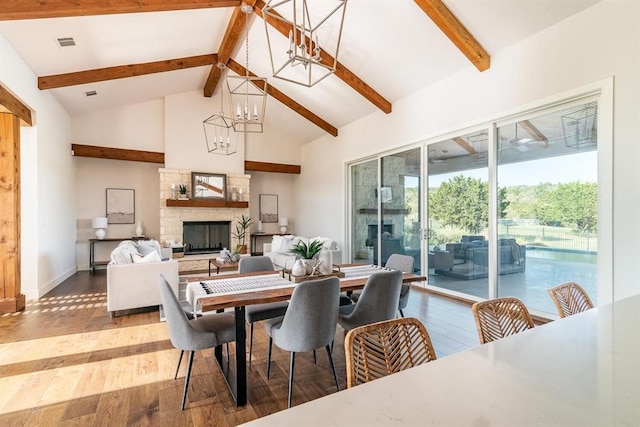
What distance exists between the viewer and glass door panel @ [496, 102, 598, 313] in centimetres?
331

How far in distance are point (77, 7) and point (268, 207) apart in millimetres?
6480

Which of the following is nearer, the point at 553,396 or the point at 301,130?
the point at 553,396

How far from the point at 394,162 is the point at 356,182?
136 cm

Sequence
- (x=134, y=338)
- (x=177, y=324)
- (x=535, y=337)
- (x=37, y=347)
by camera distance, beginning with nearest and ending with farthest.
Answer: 1. (x=535, y=337)
2. (x=177, y=324)
3. (x=37, y=347)
4. (x=134, y=338)

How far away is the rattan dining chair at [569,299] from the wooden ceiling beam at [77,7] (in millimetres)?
4774

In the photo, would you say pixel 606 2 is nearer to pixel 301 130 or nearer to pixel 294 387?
pixel 294 387

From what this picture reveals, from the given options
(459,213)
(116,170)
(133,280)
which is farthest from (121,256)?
(459,213)

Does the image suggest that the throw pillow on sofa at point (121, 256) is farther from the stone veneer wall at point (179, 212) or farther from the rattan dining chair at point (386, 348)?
the rattan dining chair at point (386, 348)

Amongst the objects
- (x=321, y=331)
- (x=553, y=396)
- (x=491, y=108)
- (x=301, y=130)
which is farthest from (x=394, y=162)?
(x=553, y=396)

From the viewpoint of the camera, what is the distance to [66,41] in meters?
4.18

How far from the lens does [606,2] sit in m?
2.99

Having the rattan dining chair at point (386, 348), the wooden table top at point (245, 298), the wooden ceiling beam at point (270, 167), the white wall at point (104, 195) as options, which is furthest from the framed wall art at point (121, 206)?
the rattan dining chair at point (386, 348)

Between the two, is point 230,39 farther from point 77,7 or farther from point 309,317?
point 309,317

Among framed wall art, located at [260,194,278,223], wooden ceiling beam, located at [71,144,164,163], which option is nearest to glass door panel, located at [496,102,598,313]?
framed wall art, located at [260,194,278,223]
